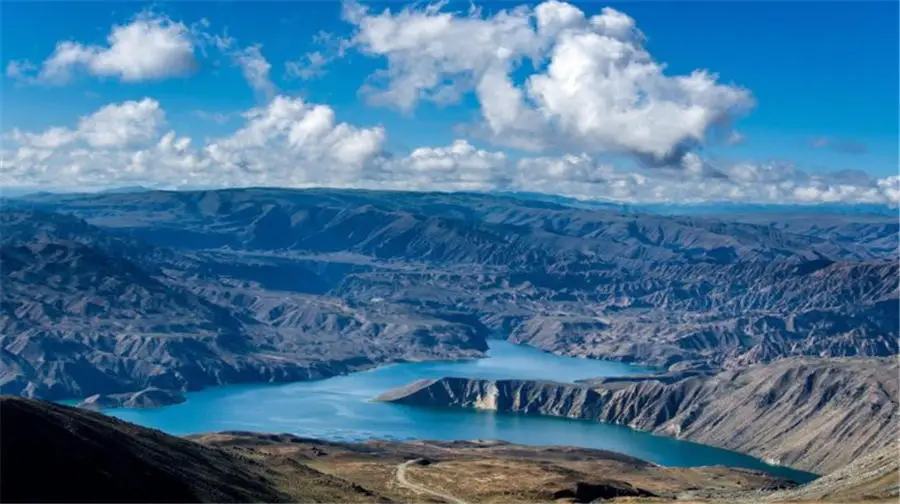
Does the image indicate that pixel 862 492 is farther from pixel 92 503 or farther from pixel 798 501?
pixel 92 503

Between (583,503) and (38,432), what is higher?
(38,432)

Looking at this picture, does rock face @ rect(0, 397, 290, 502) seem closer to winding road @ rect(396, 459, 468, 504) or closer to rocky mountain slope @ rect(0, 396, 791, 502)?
rocky mountain slope @ rect(0, 396, 791, 502)

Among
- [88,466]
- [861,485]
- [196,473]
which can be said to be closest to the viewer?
[88,466]

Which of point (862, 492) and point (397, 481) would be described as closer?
point (862, 492)

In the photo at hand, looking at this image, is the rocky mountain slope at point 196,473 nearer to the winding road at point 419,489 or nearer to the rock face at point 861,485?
the winding road at point 419,489

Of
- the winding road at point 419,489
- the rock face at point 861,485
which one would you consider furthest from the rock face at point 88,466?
the rock face at point 861,485

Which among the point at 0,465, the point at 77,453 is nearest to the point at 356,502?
the point at 77,453

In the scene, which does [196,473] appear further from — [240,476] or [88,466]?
[88,466]

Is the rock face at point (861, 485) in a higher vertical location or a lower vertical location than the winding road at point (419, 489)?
higher

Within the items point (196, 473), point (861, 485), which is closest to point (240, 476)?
point (196, 473)

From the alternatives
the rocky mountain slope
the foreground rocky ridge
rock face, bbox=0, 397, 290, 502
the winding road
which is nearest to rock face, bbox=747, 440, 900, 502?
the foreground rocky ridge

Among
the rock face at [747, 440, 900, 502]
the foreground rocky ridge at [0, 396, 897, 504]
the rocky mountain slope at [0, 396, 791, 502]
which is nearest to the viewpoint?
the rocky mountain slope at [0, 396, 791, 502]
